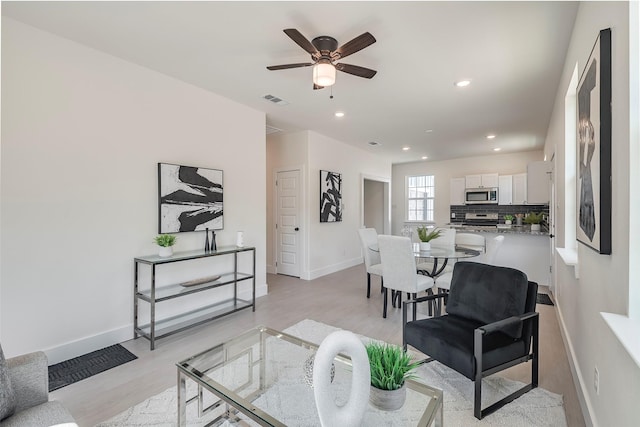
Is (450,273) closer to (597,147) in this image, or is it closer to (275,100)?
(597,147)

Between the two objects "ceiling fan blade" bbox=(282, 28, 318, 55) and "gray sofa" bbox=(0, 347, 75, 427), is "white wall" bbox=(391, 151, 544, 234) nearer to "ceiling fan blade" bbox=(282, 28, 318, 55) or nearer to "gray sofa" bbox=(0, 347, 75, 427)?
"ceiling fan blade" bbox=(282, 28, 318, 55)

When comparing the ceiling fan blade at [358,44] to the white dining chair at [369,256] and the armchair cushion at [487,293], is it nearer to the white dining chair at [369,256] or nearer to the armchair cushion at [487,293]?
the armchair cushion at [487,293]

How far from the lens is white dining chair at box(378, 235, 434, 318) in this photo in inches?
128

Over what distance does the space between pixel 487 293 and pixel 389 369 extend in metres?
1.35

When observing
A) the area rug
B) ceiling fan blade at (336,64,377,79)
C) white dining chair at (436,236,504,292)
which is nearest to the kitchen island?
white dining chair at (436,236,504,292)

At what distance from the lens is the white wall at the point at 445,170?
7.51 metres

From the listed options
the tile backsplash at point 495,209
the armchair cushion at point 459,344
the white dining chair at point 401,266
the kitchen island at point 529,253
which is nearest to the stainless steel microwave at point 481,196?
the tile backsplash at point 495,209

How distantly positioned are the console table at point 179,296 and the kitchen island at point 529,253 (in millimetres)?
4132

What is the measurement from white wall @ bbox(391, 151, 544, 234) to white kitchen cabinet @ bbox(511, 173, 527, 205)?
0.33 metres

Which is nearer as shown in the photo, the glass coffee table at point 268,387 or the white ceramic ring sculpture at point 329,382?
the white ceramic ring sculpture at point 329,382

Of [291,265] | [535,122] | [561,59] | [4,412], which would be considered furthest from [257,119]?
[535,122]

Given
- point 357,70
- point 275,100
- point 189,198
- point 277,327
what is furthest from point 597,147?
point 189,198

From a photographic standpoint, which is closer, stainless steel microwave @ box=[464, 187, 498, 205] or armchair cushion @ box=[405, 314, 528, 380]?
armchair cushion @ box=[405, 314, 528, 380]

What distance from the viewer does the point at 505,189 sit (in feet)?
24.2
